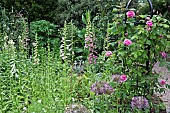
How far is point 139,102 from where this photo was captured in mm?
3141

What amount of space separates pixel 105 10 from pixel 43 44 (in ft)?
4.71

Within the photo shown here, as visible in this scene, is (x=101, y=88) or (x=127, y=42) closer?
(x=127, y=42)

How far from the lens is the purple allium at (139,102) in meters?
3.14

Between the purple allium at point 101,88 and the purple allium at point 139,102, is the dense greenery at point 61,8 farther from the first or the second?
the purple allium at point 139,102

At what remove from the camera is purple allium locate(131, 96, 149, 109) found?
124 inches

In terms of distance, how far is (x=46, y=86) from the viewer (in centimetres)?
376

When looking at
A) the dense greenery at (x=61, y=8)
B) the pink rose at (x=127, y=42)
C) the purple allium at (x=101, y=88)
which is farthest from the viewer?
the dense greenery at (x=61, y=8)

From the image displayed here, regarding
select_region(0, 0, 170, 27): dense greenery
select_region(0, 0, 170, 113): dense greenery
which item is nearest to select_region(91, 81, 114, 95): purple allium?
select_region(0, 0, 170, 113): dense greenery

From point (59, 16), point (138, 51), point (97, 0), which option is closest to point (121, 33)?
point (138, 51)

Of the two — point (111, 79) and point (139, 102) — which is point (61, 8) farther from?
point (139, 102)

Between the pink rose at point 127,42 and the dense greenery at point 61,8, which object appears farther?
the dense greenery at point 61,8

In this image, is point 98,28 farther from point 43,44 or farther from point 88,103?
point 88,103

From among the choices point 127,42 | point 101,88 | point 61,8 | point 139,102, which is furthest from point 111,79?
point 61,8

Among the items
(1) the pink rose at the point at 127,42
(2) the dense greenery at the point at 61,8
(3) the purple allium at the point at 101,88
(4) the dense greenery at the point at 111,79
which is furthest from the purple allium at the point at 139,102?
(2) the dense greenery at the point at 61,8
